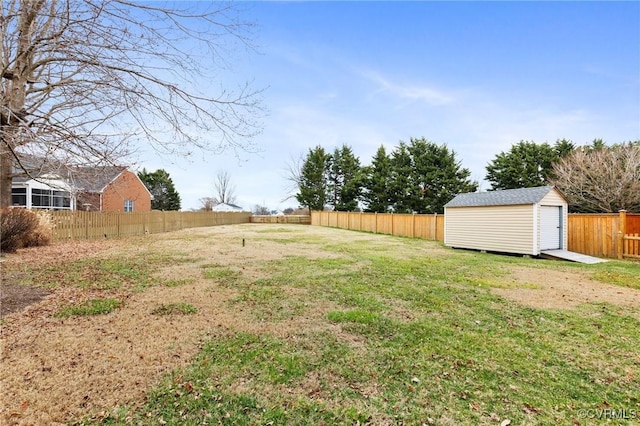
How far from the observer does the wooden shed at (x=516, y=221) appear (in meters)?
10.5

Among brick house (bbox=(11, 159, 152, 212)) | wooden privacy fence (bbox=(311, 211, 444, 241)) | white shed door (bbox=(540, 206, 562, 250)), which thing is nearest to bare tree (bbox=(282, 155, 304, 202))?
wooden privacy fence (bbox=(311, 211, 444, 241))

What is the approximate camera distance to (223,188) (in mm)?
54062

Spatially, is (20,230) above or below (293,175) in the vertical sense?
below

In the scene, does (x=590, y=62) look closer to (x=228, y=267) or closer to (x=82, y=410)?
(x=228, y=267)

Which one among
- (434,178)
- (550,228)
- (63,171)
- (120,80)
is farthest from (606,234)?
(434,178)

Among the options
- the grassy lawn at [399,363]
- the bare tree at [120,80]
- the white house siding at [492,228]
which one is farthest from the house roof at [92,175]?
the white house siding at [492,228]

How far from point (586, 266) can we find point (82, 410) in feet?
37.7

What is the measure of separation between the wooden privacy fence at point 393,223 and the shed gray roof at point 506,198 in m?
2.91

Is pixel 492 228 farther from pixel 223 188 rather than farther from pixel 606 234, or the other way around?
pixel 223 188

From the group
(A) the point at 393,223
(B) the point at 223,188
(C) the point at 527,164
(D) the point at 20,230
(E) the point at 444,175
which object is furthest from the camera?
(B) the point at 223,188

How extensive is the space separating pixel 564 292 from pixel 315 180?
27603mm

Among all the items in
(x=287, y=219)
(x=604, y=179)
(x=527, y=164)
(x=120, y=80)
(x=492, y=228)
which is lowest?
(x=287, y=219)

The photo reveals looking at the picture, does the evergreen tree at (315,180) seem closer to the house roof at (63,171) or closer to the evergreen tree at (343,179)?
the evergreen tree at (343,179)

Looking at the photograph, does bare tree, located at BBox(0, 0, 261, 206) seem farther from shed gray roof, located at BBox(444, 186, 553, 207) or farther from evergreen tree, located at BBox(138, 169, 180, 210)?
evergreen tree, located at BBox(138, 169, 180, 210)
